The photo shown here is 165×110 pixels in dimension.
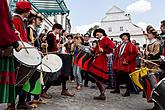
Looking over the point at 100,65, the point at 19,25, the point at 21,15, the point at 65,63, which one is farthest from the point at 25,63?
the point at 100,65

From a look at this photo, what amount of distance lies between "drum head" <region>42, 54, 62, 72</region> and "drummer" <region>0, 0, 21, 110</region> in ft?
5.78

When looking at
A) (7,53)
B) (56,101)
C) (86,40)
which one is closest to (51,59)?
(56,101)

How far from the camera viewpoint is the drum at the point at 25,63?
368 centimetres

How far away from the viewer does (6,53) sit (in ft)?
10.5

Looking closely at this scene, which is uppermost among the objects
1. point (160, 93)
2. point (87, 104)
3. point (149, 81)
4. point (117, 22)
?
point (117, 22)

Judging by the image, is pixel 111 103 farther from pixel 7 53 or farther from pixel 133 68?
pixel 7 53

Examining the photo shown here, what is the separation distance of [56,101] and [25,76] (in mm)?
1898

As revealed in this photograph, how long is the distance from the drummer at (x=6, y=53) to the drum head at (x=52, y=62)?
1.76 m

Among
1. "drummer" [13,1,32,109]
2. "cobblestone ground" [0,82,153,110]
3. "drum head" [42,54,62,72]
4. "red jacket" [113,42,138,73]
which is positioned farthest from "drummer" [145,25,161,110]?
"drummer" [13,1,32,109]

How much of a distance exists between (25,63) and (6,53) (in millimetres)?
505

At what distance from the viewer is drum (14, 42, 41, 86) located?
368 cm

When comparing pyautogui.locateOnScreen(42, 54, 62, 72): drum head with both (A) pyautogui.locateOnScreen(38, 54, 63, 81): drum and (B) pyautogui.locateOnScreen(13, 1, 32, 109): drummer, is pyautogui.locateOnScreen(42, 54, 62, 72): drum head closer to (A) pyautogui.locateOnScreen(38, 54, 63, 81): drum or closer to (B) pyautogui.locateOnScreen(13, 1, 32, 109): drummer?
(A) pyautogui.locateOnScreen(38, 54, 63, 81): drum

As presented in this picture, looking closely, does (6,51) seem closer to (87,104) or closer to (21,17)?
(21,17)

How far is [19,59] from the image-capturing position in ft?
12.0
